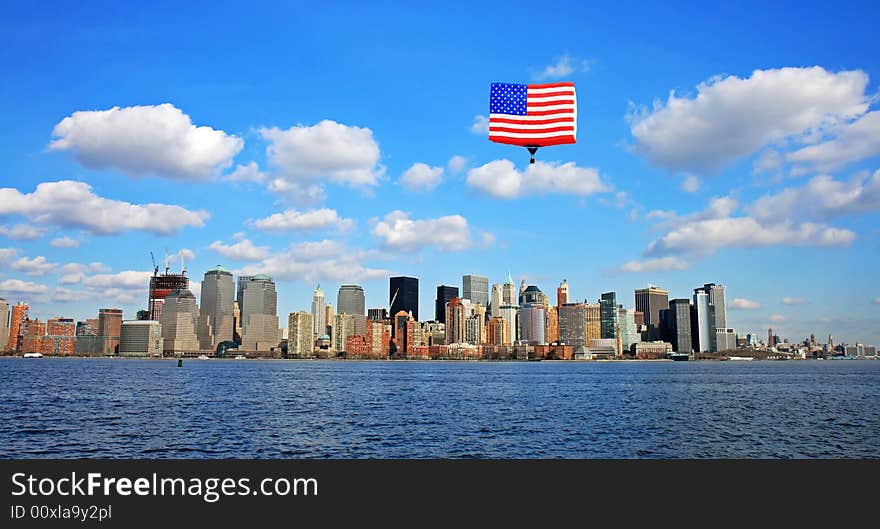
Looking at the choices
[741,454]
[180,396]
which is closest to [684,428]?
[741,454]

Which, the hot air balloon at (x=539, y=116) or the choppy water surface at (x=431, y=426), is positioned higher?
the hot air balloon at (x=539, y=116)

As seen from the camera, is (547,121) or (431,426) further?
(431,426)

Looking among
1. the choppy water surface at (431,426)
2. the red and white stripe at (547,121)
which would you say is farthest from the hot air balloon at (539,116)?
the choppy water surface at (431,426)

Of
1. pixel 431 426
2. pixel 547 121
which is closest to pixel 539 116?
pixel 547 121

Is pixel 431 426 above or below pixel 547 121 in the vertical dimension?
below

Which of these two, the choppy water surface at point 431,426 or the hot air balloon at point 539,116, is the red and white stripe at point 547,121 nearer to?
the hot air balloon at point 539,116

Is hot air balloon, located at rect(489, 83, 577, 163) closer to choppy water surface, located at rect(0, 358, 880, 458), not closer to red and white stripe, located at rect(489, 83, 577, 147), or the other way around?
red and white stripe, located at rect(489, 83, 577, 147)

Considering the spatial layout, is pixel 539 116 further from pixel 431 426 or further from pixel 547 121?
pixel 431 426
